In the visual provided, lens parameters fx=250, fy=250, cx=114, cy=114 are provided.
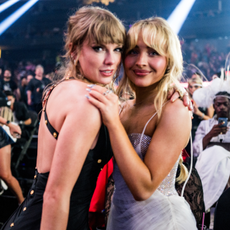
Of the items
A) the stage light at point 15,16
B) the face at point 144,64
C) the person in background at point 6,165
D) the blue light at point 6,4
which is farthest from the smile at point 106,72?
the blue light at point 6,4

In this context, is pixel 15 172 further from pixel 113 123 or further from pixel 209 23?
pixel 209 23

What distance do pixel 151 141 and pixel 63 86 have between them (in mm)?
501

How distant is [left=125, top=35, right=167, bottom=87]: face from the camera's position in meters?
1.32

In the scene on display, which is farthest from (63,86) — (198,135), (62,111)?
(198,135)

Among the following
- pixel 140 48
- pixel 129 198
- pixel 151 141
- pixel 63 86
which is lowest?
pixel 129 198

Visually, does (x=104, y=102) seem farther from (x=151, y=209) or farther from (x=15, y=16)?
(x=15, y=16)

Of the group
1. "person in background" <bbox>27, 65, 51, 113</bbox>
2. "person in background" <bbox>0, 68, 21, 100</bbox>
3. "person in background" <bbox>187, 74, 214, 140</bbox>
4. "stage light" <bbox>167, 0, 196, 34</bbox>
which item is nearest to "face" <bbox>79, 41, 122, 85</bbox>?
"person in background" <bbox>187, 74, 214, 140</bbox>

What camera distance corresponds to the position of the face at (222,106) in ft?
10.7

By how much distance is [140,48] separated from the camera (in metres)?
1.32

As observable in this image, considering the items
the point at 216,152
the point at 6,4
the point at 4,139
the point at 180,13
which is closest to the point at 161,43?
the point at 216,152

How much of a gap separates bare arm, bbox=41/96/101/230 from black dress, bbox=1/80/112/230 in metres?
0.13

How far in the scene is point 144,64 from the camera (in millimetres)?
1312

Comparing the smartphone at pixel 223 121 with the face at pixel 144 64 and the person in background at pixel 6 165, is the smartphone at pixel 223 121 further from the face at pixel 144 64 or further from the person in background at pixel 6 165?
the person in background at pixel 6 165

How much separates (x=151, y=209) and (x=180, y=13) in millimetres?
4144
